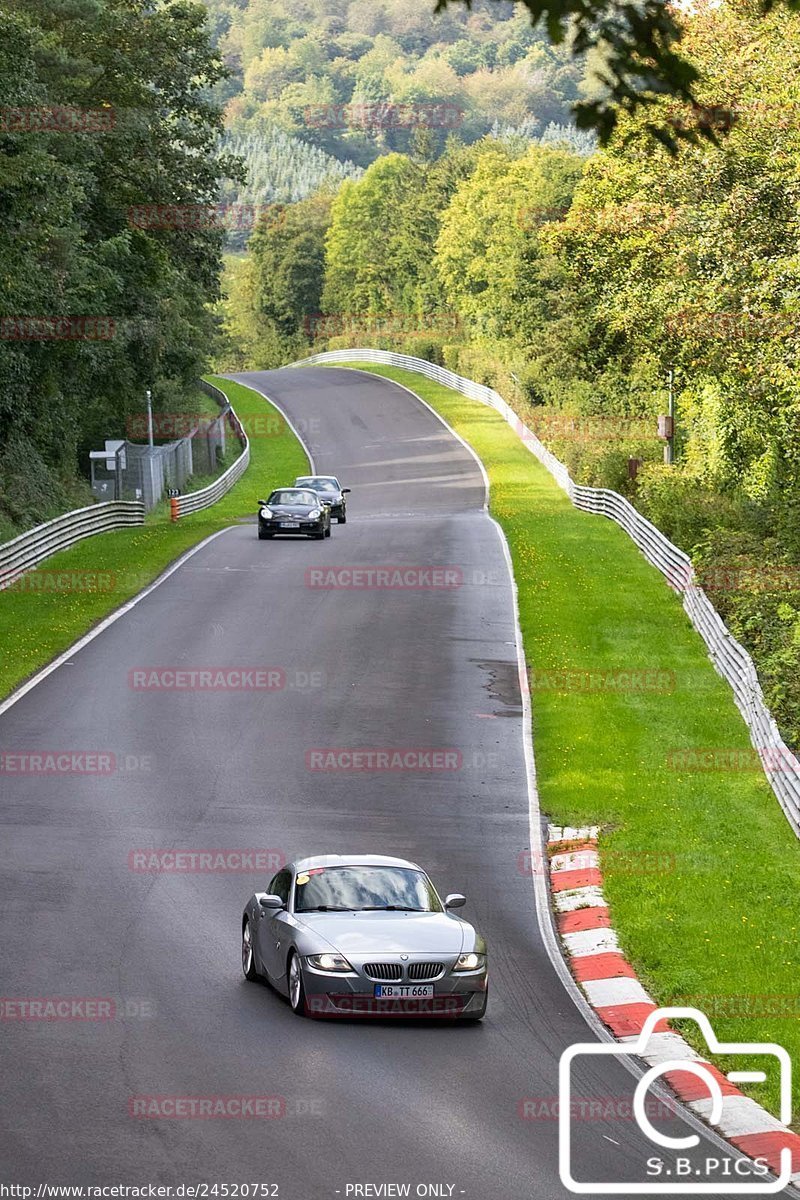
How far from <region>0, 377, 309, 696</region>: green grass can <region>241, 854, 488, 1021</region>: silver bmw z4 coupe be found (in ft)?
45.8

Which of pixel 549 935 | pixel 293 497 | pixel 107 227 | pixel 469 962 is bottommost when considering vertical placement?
pixel 293 497

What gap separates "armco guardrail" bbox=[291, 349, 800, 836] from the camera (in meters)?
21.2

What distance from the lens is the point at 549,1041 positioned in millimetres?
12727

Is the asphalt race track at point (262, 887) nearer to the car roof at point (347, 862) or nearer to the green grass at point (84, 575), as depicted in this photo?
the green grass at point (84, 575)

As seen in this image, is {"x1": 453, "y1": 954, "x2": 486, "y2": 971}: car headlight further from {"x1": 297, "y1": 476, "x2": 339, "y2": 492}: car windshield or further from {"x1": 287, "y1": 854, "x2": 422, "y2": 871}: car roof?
{"x1": 297, "y1": 476, "x2": 339, "y2": 492}: car windshield

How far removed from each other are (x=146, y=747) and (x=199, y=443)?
4866 cm

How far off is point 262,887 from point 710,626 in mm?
16396

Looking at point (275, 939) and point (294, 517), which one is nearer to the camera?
point (275, 939)

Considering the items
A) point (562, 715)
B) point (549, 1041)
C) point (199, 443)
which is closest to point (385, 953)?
point (549, 1041)

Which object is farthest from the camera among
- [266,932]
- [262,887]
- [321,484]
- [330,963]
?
[321,484]

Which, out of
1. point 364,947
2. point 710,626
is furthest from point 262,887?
point 710,626

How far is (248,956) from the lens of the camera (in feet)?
47.6

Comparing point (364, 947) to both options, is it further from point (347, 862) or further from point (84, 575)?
point (84, 575)

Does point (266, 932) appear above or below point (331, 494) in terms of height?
above
